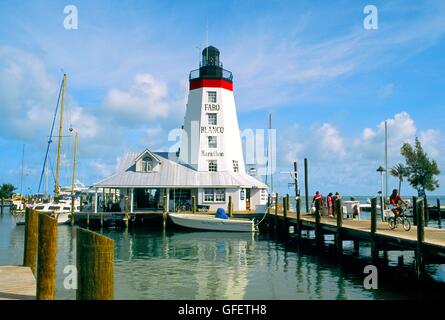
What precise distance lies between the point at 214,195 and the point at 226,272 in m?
21.5

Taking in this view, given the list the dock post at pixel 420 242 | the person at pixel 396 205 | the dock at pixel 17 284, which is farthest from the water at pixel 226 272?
the person at pixel 396 205

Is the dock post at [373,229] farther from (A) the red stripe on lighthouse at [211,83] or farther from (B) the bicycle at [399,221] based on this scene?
(A) the red stripe on lighthouse at [211,83]

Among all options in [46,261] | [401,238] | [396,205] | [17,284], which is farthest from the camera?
[396,205]

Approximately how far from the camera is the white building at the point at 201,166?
1540 inches

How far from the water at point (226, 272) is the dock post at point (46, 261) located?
4.65m

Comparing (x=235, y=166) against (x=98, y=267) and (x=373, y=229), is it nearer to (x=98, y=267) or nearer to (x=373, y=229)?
(x=373, y=229)

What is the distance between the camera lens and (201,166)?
4156cm

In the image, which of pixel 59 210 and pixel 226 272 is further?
pixel 59 210

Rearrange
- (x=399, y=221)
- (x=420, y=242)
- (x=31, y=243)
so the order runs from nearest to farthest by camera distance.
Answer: (x=31, y=243) < (x=420, y=242) < (x=399, y=221)

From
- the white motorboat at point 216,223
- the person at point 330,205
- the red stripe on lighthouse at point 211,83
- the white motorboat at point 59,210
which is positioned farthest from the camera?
the red stripe on lighthouse at point 211,83

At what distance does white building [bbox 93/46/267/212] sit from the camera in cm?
3912

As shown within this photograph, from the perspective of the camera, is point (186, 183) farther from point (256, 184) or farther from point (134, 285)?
point (134, 285)

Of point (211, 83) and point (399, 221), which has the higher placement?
point (211, 83)

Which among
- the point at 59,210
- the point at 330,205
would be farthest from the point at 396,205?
the point at 59,210
